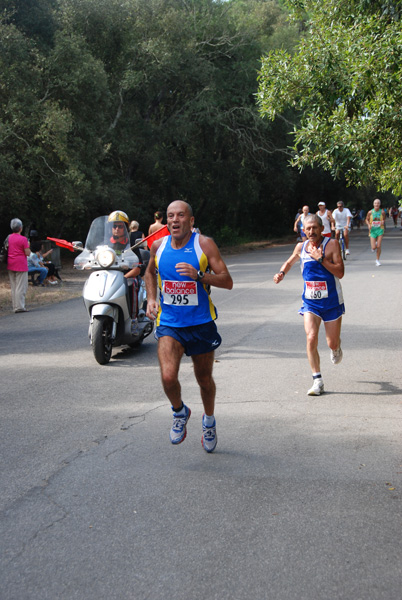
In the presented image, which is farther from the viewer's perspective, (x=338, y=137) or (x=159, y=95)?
(x=159, y=95)

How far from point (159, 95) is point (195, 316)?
2938cm

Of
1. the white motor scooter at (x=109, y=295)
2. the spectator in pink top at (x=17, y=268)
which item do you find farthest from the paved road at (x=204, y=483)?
the spectator in pink top at (x=17, y=268)

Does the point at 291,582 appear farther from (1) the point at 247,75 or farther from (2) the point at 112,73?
(1) the point at 247,75

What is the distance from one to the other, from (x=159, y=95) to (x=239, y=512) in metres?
30.8

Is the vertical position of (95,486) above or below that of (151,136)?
below

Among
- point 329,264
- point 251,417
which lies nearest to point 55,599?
point 251,417

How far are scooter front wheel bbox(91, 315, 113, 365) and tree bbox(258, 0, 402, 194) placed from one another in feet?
12.6

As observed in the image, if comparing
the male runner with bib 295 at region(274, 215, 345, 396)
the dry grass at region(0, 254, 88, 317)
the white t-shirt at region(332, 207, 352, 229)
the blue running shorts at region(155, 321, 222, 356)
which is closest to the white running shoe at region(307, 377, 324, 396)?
the male runner with bib 295 at region(274, 215, 345, 396)

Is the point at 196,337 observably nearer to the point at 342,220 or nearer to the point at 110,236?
the point at 110,236

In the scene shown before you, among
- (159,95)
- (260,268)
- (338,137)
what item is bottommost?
(260,268)

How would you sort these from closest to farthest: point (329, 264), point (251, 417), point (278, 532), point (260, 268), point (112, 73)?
point (278, 532) → point (251, 417) → point (329, 264) → point (260, 268) → point (112, 73)

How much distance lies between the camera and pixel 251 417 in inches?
252

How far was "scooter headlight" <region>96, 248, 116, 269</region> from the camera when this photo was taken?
9.38 m

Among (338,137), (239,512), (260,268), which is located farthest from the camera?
(260,268)
